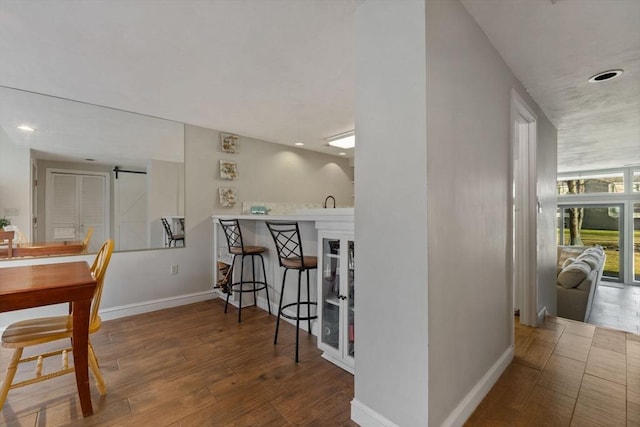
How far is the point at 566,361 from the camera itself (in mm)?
2059

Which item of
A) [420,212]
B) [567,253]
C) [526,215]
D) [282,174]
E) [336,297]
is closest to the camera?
[420,212]

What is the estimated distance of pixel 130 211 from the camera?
10.3 feet

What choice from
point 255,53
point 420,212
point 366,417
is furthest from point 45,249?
point 420,212

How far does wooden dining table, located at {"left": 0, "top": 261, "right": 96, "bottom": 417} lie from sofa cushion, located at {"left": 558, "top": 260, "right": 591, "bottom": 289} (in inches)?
198

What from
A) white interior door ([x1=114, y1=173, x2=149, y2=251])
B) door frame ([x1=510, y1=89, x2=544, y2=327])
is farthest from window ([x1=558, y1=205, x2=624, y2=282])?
white interior door ([x1=114, y1=173, x2=149, y2=251])

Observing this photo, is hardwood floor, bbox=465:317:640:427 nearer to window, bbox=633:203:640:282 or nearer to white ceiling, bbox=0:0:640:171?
white ceiling, bbox=0:0:640:171

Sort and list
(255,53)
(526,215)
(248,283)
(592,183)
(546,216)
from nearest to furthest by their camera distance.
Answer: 1. (255,53)
2. (526,215)
3. (546,216)
4. (248,283)
5. (592,183)

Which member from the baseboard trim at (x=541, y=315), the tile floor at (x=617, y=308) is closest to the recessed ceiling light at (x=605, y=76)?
the baseboard trim at (x=541, y=315)

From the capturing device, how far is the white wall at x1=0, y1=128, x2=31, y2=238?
2.45 metres

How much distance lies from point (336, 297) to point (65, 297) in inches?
63.8

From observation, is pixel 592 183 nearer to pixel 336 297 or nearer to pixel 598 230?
pixel 598 230

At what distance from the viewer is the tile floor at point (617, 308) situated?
3933 mm

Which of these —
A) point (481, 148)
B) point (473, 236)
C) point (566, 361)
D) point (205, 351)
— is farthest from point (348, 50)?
point (566, 361)

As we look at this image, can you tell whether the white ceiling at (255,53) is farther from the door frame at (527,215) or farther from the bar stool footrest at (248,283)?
the bar stool footrest at (248,283)
